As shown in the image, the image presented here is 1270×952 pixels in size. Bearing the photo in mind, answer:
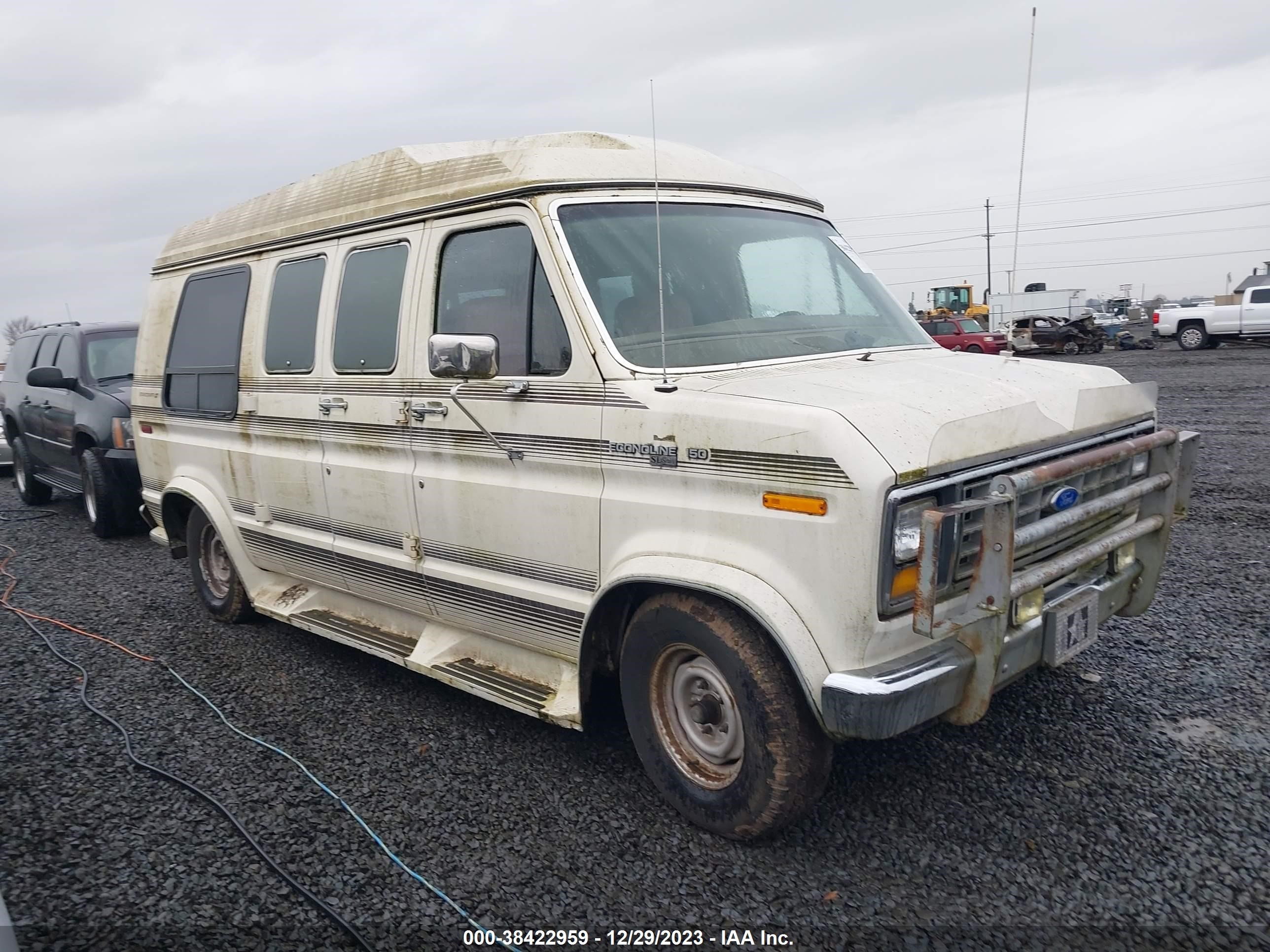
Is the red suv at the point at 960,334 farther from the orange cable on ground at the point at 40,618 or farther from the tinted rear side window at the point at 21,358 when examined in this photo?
the orange cable on ground at the point at 40,618

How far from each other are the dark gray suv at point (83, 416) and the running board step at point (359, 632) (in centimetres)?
417

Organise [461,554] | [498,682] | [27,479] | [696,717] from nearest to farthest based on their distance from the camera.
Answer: [696,717]
[498,682]
[461,554]
[27,479]

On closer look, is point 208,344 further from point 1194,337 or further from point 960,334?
point 1194,337

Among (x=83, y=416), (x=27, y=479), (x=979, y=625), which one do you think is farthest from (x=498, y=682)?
(x=27, y=479)

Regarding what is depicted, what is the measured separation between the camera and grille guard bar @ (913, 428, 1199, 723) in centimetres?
271

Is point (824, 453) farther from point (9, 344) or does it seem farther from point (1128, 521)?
point (9, 344)

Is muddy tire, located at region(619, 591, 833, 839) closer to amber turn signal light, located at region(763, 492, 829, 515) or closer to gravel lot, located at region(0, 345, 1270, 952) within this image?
gravel lot, located at region(0, 345, 1270, 952)

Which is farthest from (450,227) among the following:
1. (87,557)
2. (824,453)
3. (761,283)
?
(87,557)

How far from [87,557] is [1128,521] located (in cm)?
801

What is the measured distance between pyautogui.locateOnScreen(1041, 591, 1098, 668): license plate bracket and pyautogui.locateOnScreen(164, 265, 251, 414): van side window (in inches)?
174

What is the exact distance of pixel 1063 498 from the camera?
3229 mm

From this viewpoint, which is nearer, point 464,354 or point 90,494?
point 464,354

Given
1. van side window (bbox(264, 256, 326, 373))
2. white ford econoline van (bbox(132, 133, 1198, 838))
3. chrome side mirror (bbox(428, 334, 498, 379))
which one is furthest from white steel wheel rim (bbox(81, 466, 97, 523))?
chrome side mirror (bbox(428, 334, 498, 379))

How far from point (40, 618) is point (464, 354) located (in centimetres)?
454
